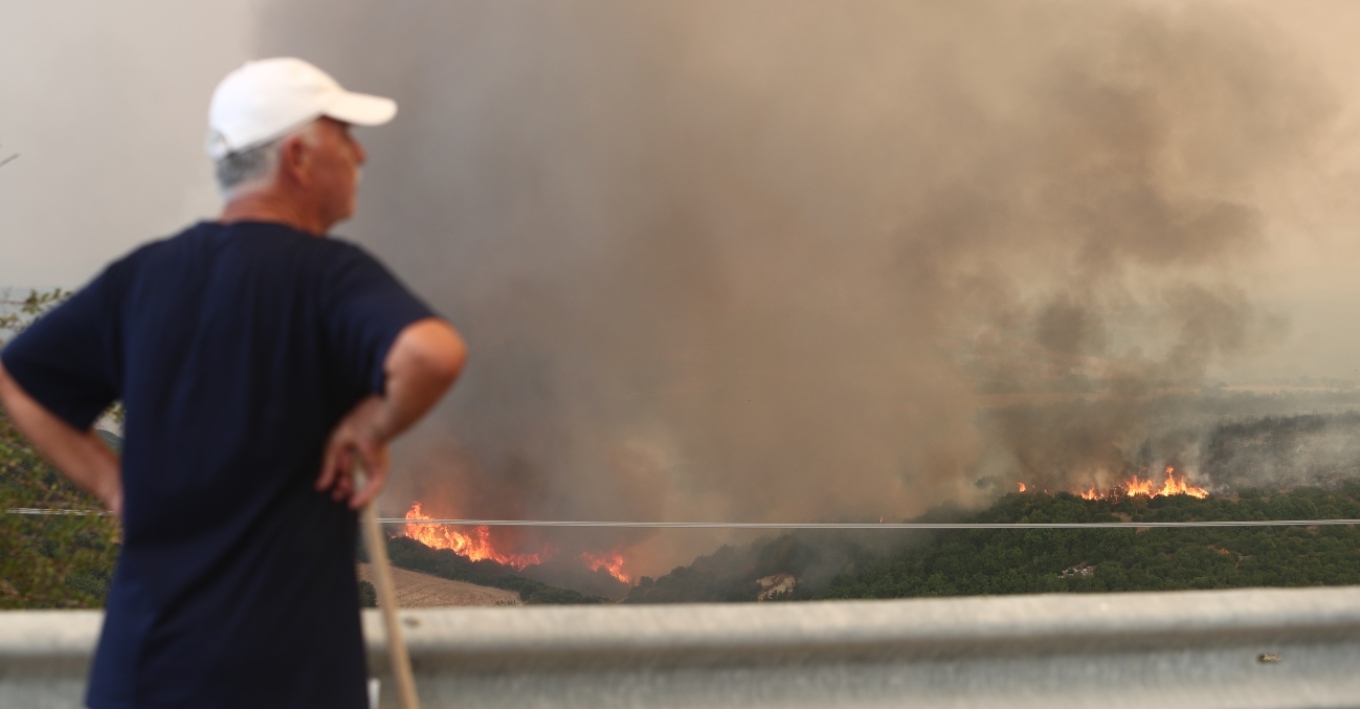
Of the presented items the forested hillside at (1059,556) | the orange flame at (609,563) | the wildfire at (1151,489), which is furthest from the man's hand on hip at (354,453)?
the wildfire at (1151,489)

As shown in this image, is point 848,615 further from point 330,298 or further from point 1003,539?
point 1003,539

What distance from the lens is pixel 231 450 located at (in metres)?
1.00

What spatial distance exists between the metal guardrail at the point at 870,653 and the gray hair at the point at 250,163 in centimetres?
68

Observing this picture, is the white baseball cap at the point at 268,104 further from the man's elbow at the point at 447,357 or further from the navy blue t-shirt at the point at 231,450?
the man's elbow at the point at 447,357

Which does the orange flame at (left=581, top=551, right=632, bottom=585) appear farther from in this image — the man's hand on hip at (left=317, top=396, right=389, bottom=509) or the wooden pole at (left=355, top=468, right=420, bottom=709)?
the man's hand on hip at (left=317, top=396, right=389, bottom=509)

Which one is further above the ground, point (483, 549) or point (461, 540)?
point (461, 540)

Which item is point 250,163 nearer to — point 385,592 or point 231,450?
point 231,450

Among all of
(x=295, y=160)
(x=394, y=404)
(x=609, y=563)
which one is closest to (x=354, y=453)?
(x=394, y=404)

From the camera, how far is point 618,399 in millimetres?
26156

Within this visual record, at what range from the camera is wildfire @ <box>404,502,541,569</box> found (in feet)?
83.5

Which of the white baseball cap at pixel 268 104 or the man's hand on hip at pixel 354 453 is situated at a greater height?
the white baseball cap at pixel 268 104

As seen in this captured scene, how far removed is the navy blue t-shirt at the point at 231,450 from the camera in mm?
992

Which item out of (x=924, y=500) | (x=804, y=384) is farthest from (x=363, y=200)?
(x=924, y=500)

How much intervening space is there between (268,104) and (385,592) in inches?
22.0
